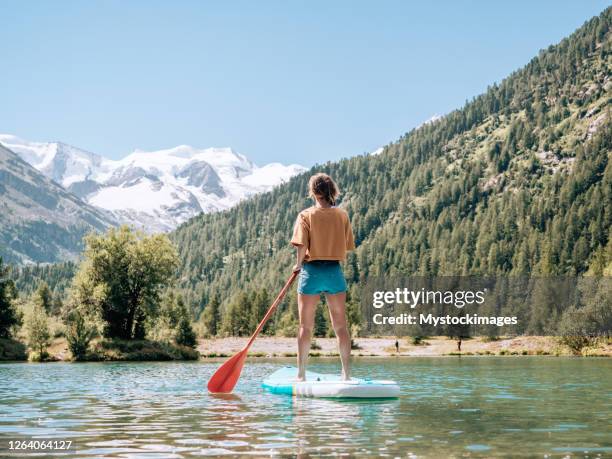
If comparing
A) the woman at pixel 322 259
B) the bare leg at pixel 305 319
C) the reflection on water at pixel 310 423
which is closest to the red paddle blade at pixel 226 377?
the reflection on water at pixel 310 423

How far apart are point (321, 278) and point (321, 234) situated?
978 mm

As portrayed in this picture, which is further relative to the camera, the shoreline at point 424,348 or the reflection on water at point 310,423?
the shoreline at point 424,348

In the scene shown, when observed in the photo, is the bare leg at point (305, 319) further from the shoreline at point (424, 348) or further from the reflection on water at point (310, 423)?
the shoreline at point (424, 348)

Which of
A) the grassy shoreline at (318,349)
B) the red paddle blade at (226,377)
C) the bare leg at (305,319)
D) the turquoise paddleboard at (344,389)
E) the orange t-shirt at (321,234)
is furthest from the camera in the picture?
the grassy shoreline at (318,349)

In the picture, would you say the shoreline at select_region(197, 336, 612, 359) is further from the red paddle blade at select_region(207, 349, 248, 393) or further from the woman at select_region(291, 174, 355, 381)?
the woman at select_region(291, 174, 355, 381)

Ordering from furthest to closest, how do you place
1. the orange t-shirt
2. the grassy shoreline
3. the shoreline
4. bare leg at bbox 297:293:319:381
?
the shoreline < the grassy shoreline < bare leg at bbox 297:293:319:381 < the orange t-shirt

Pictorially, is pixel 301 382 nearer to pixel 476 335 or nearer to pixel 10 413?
pixel 10 413

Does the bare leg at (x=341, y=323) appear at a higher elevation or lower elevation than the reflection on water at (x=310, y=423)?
higher

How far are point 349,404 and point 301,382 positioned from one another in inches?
72.2

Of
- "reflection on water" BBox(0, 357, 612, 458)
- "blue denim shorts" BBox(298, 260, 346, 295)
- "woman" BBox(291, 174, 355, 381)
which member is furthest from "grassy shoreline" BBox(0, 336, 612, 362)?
"blue denim shorts" BBox(298, 260, 346, 295)

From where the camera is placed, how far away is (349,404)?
15.3m

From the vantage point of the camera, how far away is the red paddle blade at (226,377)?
60.6 ft

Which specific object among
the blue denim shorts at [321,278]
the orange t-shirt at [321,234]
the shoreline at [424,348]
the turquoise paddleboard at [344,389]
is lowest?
the shoreline at [424,348]

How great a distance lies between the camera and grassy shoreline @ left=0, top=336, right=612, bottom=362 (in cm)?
5947
